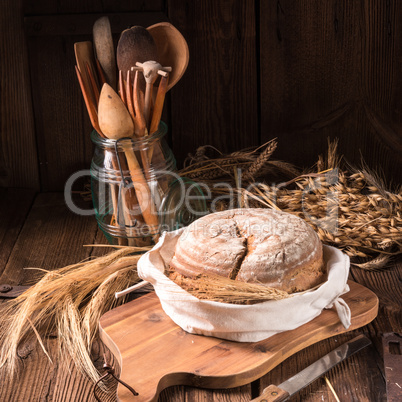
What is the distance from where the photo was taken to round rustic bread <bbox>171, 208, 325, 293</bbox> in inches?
44.4

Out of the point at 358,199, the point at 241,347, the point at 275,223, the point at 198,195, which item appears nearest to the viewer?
the point at 241,347

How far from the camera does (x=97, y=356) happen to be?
3.80 ft

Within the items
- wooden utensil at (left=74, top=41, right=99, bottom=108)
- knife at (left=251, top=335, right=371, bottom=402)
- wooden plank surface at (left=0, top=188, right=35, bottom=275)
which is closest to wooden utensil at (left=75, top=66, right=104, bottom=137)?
wooden utensil at (left=74, top=41, right=99, bottom=108)

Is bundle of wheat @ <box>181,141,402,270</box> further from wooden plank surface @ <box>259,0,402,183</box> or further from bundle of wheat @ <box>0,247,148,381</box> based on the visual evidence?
bundle of wheat @ <box>0,247,148,381</box>

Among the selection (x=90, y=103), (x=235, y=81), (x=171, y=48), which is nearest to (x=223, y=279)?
(x=90, y=103)

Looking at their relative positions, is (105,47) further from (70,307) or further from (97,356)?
(97,356)

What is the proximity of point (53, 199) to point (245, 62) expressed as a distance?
2.42ft

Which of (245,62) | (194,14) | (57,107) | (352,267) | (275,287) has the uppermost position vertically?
(194,14)

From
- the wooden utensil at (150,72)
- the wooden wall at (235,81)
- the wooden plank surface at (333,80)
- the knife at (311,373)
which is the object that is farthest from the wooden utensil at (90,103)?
the knife at (311,373)

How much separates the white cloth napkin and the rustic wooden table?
74 millimetres

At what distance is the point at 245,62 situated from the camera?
1.71m

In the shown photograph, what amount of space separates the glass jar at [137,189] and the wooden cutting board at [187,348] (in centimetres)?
27

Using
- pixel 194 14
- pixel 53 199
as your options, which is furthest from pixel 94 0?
pixel 53 199

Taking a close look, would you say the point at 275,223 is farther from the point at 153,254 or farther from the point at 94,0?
the point at 94,0
